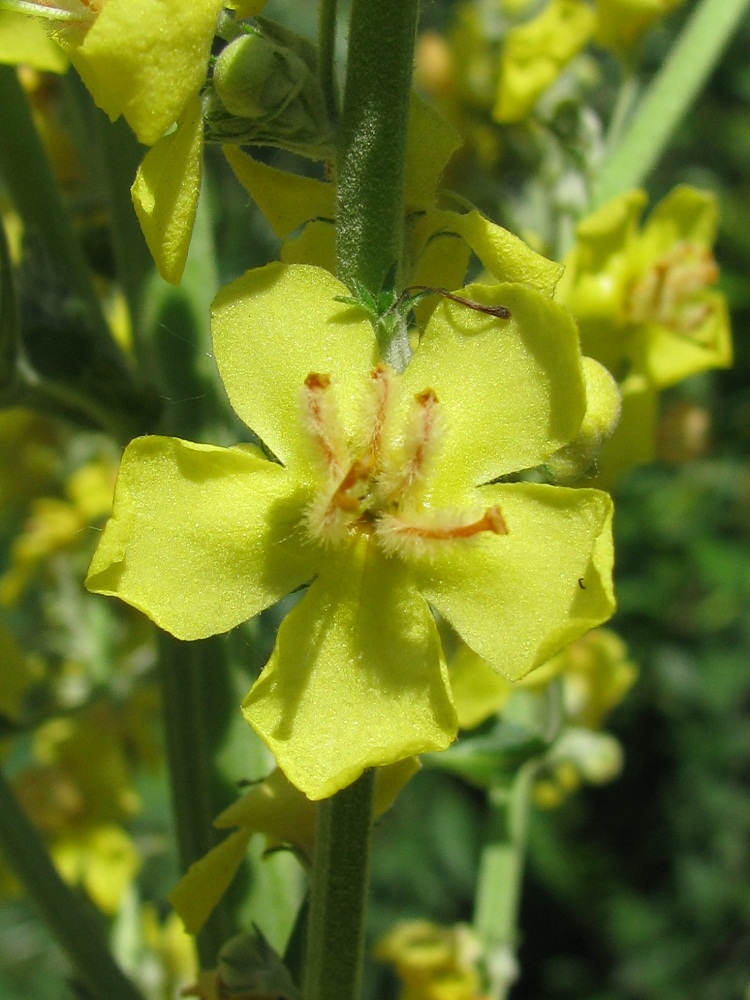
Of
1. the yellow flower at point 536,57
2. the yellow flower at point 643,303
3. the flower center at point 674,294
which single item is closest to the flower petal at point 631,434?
the yellow flower at point 643,303

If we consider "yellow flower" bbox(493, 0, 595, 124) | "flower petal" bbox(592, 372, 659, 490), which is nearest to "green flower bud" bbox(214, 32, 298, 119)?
"flower petal" bbox(592, 372, 659, 490)

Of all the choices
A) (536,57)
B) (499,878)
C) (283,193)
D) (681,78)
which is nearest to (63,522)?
(499,878)

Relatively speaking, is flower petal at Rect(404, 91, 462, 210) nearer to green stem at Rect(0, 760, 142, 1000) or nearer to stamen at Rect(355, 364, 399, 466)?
stamen at Rect(355, 364, 399, 466)

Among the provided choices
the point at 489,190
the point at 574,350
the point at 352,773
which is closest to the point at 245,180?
the point at 574,350

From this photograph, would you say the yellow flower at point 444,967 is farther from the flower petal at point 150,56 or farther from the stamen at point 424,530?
the flower petal at point 150,56

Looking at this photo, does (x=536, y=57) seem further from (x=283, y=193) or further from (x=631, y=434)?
(x=283, y=193)
